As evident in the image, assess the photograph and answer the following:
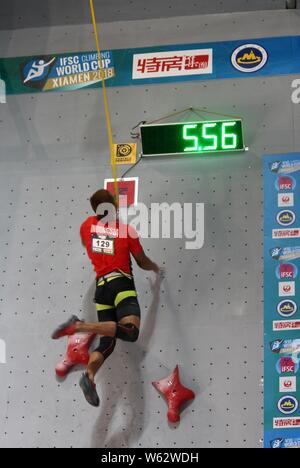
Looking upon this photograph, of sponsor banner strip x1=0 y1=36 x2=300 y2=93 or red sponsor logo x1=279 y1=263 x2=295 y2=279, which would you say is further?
sponsor banner strip x1=0 y1=36 x2=300 y2=93

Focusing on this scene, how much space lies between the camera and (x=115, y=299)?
522 cm

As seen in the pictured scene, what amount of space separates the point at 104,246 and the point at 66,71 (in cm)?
150

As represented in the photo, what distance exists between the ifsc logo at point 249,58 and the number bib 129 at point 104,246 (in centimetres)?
164

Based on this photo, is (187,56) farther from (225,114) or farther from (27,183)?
(27,183)

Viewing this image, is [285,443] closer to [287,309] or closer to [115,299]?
[287,309]

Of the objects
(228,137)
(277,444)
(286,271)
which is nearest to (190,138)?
(228,137)

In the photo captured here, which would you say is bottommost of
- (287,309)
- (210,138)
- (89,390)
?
(89,390)

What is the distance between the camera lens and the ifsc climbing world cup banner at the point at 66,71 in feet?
19.0

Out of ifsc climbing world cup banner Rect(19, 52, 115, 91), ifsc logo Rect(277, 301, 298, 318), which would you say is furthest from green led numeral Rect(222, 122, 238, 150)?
ifsc logo Rect(277, 301, 298, 318)

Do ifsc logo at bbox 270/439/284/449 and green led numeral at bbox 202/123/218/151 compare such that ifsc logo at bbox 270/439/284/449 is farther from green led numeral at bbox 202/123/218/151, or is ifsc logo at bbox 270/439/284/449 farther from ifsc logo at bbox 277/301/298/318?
green led numeral at bbox 202/123/218/151

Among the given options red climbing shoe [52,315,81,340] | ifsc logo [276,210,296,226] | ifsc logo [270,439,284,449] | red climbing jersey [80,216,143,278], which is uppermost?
ifsc logo [276,210,296,226]

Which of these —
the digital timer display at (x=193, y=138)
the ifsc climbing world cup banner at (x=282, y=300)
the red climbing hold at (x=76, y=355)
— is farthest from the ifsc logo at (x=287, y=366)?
the digital timer display at (x=193, y=138)

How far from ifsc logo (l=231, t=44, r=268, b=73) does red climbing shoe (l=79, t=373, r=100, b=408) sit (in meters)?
2.54

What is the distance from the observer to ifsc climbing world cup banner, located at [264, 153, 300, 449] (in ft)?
16.2
